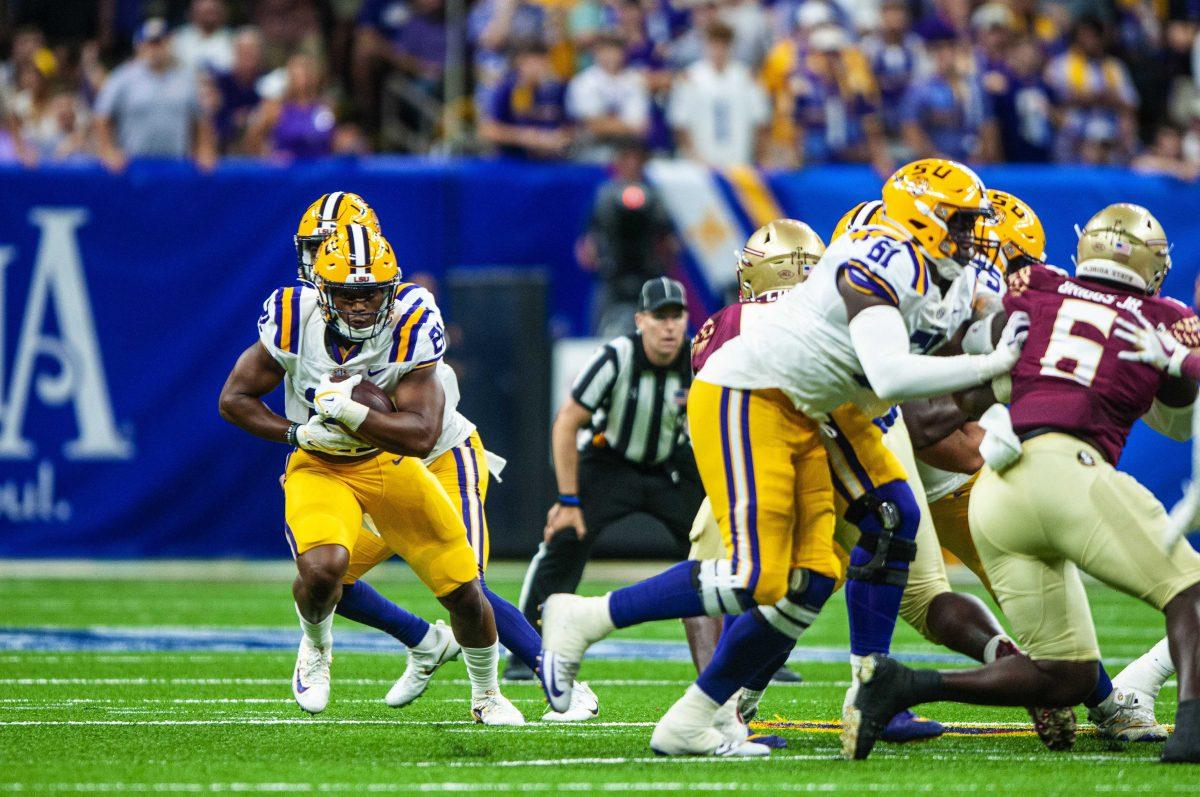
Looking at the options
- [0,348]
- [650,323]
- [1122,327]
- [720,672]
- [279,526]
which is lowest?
[279,526]

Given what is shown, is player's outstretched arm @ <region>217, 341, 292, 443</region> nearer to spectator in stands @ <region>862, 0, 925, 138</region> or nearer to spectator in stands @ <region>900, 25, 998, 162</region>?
spectator in stands @ <region>900, 25, 998, 162</region>

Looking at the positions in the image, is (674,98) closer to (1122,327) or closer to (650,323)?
(650,323)

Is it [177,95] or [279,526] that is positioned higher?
[177,95]

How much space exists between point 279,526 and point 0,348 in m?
2.18

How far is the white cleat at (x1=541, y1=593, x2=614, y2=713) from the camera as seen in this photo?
17.1 ft

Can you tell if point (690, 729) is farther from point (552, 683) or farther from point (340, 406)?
point (340, 406)

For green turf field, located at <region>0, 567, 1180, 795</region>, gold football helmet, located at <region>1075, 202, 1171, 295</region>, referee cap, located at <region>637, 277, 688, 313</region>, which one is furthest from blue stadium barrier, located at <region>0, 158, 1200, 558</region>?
gold football helmet, located at <region>1075, 202, 1171, 295</region>

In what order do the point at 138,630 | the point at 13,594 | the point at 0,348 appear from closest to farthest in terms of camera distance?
the point at 138,630
the point at 13,594
the point at 0,348

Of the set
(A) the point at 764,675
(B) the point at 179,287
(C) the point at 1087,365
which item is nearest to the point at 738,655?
(A) the point at 764,675

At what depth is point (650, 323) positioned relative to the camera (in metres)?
7.28

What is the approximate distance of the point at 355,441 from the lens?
5.95 meters

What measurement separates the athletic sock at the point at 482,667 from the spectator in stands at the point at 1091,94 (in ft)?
27.7

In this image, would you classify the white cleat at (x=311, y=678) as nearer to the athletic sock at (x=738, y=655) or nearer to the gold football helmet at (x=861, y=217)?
the athletic sock at (x=738, y=655)

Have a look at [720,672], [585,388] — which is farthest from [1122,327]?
[585,388]
